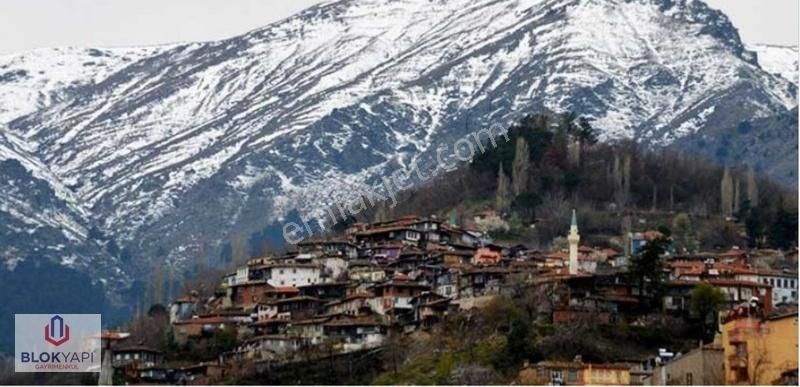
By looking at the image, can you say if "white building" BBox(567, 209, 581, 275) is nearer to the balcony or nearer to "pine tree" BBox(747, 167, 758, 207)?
"pine tree" BBox(747, 167, 758, 207)

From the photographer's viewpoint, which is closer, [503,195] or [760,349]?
[760,349]

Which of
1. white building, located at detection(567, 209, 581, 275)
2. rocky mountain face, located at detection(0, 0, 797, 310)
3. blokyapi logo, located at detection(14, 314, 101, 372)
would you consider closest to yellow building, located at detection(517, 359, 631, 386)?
white building, located at detection(567, 209, 581, 275)

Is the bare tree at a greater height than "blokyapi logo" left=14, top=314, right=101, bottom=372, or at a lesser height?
greater

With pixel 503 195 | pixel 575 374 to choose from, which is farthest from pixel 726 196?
pixel 575 374

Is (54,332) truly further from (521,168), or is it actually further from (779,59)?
(779,59)

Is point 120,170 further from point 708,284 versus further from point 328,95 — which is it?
point 708,284
